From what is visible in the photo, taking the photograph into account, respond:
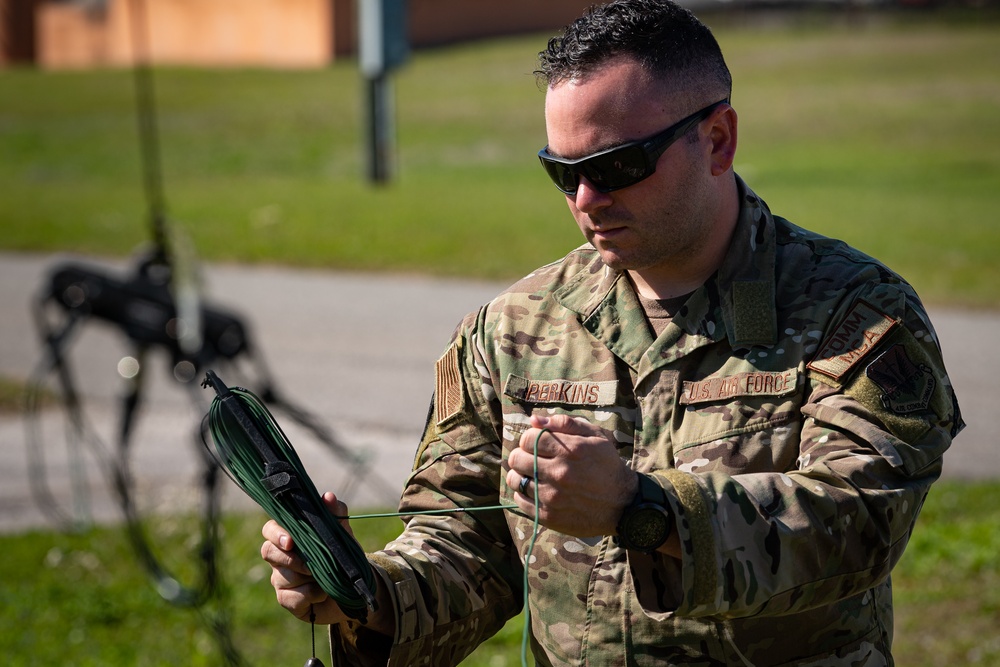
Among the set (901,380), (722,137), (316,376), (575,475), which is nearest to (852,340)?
(901,380)

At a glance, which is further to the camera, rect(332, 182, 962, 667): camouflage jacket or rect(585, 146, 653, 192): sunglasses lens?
rect(585, 146, 653, 192): sunglasses lens

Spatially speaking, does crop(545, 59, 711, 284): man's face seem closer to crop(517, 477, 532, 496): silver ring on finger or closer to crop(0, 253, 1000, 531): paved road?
crop(517, 477, 532, 496): silver ring on finger

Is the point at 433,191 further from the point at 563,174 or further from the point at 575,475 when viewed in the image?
the point at 575,475

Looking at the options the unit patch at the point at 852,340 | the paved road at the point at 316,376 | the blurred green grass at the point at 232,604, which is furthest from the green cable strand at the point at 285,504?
the paved road at the point at 316,376

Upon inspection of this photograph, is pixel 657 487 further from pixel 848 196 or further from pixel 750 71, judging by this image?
pixel 750 71

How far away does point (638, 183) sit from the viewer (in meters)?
2.35

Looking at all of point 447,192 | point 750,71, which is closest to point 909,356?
point 447,192

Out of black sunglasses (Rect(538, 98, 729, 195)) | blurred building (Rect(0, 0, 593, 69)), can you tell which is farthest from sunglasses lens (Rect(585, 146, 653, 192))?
blurred building (Rect(0, 0, 593, 69))

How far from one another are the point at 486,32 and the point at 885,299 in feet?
170

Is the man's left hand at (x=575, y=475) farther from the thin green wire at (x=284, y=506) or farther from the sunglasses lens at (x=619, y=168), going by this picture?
the sunglasses lens at (x=619, y=168)

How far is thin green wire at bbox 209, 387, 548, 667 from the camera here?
2.25 metres

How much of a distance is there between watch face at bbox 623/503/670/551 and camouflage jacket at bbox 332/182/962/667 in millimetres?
33

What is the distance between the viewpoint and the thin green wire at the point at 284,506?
2250 mm

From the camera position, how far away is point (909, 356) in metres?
2.23
